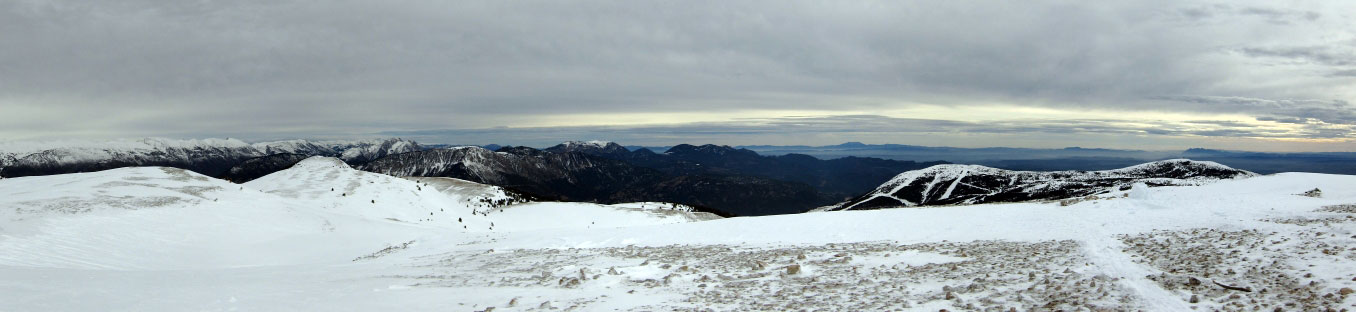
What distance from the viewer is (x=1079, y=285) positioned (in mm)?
9664

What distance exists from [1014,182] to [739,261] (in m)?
169

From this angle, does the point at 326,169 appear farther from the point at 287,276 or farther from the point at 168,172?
the point at 287,276

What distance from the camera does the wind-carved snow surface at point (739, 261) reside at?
9141mm

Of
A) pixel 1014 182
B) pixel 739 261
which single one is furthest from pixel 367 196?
pixel 1014 182

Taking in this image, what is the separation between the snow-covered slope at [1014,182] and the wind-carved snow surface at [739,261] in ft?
382

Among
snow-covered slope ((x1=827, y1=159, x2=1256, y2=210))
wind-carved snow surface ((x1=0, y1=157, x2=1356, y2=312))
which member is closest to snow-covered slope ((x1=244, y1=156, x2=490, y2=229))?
wind-carved snow surface ((x1=0, y1=157, x2=1356, y2=312))

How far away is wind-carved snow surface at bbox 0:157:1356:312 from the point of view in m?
9.14

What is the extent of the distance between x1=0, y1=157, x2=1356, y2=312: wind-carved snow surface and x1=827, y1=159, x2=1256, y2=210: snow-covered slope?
382 feet

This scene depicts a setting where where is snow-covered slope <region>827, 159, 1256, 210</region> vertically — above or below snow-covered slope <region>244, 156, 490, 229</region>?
below

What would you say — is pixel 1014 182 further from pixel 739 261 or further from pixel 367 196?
pixel 739 261

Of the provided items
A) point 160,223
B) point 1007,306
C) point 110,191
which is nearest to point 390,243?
point 160,223

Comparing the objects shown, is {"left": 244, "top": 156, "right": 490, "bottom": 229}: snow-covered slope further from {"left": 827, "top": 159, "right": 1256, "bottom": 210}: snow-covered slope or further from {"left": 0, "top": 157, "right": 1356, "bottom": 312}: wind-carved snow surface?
{"left": 827, "top": 159, "right": 1256, "bottom": 210}: snow-covered slope

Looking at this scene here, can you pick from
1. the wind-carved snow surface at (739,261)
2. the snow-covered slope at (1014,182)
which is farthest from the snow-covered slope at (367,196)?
the snow-covered slope at (1014,182)

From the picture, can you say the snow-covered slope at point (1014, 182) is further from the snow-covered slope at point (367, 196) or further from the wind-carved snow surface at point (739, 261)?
the wind-carved snow surface at point (739, 261)
